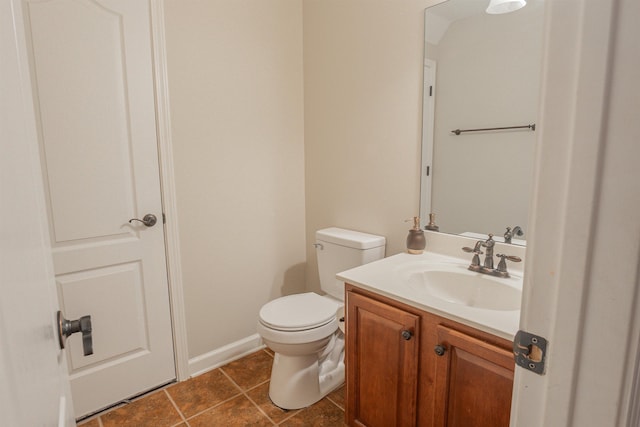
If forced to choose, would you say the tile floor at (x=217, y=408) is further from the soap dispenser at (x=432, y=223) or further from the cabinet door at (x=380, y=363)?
the soap dispenser at (x=432, y=223)

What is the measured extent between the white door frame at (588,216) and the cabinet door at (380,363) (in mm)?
811

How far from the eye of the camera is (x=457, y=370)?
46.9 inches

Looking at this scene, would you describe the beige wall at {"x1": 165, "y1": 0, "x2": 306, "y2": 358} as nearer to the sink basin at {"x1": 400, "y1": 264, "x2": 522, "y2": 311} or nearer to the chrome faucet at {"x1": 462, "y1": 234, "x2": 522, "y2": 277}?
the sink basin at {"x1": 400, "y1": 264, "x2": 522, "y2": 311}

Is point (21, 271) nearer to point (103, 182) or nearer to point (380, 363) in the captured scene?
point (380, 363)

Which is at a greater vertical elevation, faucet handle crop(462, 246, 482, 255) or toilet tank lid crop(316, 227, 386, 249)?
faucet handle crop(462, 246, 482, 255)

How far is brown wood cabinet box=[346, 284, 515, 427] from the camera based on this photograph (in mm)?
1105

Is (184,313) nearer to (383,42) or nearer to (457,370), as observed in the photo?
(457,370)

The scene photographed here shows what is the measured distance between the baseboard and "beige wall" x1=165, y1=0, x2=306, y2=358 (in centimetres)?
4

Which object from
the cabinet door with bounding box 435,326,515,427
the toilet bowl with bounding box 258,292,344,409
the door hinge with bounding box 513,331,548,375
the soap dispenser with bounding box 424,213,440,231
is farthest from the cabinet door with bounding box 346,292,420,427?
the door hinge with bounding box 513,331,548,375

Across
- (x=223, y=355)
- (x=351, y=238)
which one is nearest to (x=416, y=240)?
(x=351, y=238)

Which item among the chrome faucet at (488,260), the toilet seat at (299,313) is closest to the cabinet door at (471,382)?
the chrome faucet at (488,260)

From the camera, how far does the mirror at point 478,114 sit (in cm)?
147

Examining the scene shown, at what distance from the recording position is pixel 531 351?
1.74 ft

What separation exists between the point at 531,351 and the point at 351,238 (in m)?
1.50
